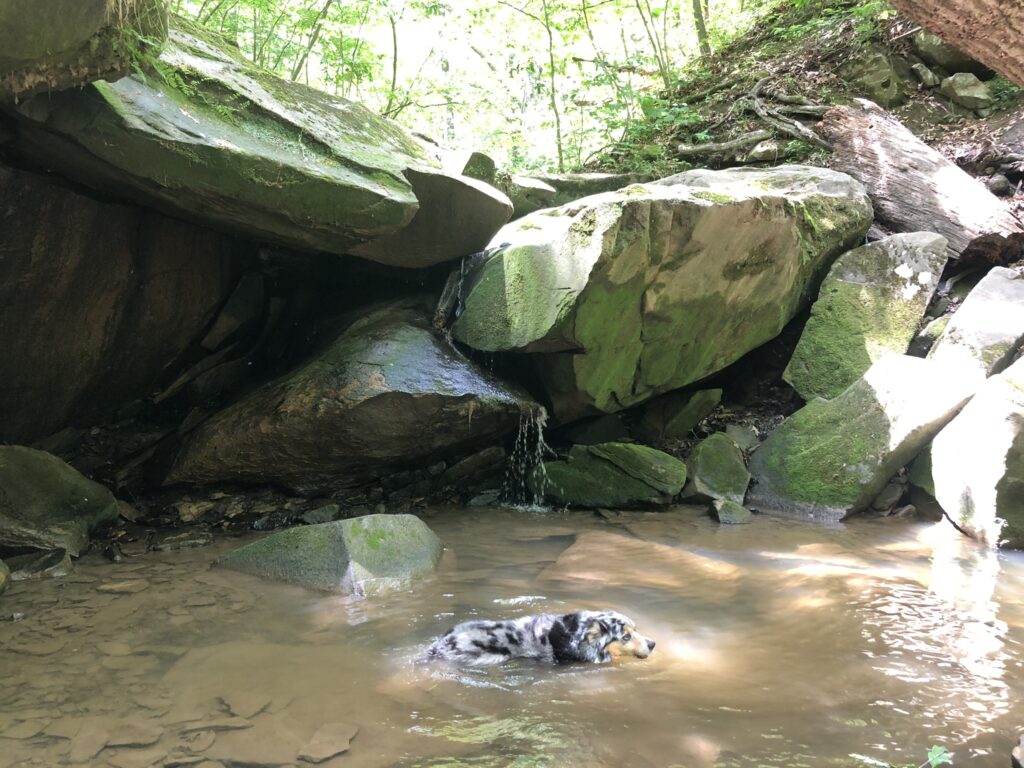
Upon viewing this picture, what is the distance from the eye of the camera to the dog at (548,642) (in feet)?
11.9

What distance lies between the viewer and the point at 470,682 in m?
3.42

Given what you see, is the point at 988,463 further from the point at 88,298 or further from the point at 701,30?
the point at 701,30

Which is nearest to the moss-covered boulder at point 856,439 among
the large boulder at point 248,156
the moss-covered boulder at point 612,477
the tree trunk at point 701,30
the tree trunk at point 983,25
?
the moss-covered boulder at point 612,477

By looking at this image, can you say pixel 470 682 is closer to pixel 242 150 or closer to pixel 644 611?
pixel 644 611

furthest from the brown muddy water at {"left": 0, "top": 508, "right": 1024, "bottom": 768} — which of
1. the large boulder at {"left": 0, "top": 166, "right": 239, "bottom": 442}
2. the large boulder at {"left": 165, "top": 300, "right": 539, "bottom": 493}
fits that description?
the large boulder at {"left": 0, "top": 166, "right": 239, "bottom": 442}

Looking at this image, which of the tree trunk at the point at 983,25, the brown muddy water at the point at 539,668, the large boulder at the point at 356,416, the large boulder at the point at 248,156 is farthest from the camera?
the large boulder at the point at 356,416

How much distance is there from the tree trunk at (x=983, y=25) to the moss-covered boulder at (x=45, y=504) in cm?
645

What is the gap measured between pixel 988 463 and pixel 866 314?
2.75 metres

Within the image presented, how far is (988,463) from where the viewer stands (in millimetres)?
5867

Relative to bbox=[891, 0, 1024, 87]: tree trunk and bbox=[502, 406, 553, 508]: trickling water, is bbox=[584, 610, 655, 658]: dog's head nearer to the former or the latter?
bbox=[891, 0, 1024, 87]: tree trunk

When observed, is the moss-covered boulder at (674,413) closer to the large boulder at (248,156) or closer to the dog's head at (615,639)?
the large boulder at (248,156)

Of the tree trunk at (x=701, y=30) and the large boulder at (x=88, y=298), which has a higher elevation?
the tree trunk at (x=701, y=30)

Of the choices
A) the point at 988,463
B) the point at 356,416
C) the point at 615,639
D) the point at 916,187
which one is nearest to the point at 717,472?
the point at 988,463

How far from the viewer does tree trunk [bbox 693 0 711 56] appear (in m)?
14.9
